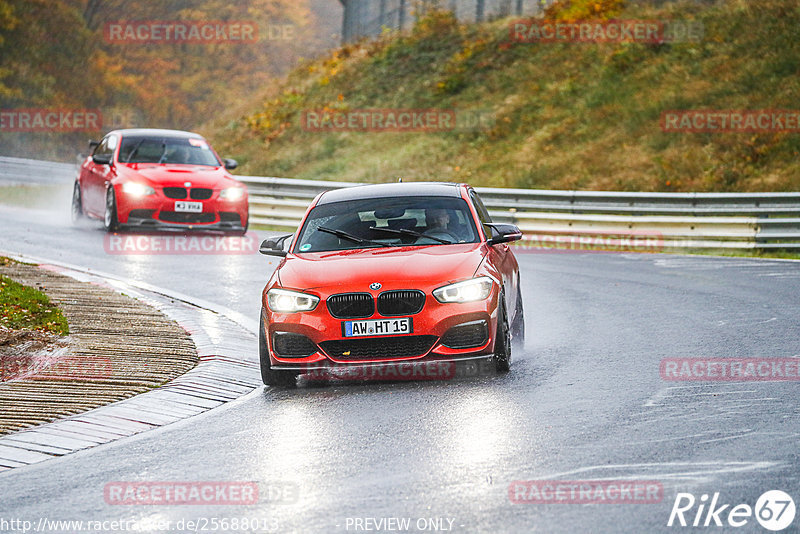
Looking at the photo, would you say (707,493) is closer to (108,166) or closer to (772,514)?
(772,514)

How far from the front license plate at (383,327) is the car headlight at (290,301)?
0.40 meters

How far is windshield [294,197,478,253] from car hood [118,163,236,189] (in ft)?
32.3

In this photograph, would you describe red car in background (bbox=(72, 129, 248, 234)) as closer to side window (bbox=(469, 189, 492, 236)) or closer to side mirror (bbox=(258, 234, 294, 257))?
side window (bbox=(469, 189, 492, 236))

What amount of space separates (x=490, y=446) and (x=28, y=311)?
244 inches

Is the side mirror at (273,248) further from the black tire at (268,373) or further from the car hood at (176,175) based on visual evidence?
the car hood at (176,175)

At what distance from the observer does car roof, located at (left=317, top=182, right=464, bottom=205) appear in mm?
10688

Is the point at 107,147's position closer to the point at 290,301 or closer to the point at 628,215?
the point at 628,215

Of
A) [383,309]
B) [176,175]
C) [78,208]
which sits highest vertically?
[176,175]

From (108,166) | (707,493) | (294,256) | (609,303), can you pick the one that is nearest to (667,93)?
(108,166)

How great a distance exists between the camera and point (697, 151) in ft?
96.1

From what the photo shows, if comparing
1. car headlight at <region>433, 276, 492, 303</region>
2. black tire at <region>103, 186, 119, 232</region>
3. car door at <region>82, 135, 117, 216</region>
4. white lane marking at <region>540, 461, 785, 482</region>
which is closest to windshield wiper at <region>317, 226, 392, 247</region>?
car headlight at <region>433, 276, 492, 303</region>

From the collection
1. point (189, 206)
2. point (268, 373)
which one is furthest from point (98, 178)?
point (268, 373)

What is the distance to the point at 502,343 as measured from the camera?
928 centimetres

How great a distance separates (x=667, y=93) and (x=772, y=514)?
28206mm
